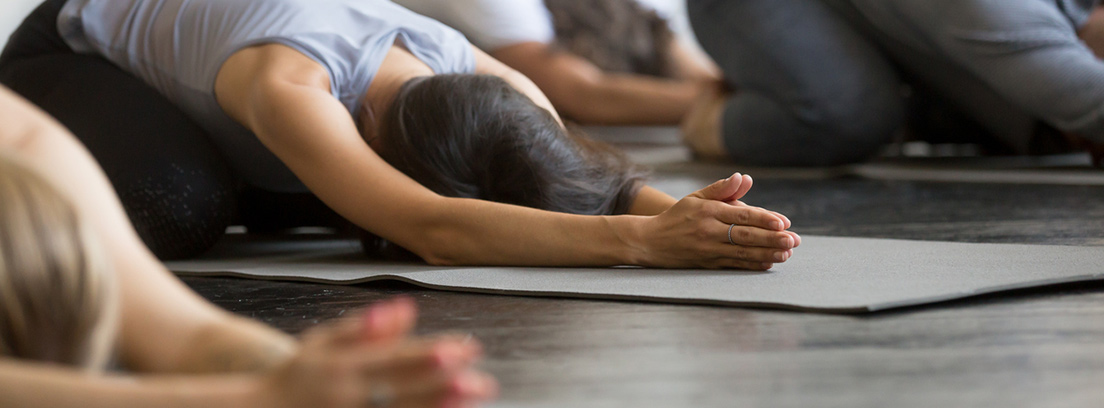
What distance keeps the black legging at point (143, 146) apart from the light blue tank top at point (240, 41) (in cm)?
3

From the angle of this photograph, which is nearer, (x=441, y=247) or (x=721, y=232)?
(x=721, y=232)

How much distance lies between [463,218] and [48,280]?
0.65 m

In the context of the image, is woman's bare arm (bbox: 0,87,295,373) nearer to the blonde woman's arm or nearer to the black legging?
the blonde woman's arm

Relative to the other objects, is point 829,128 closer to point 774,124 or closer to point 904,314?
point 774,124

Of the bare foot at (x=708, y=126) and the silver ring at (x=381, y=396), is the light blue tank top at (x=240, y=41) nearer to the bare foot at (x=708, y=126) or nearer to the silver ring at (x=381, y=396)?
the silver ring at (x=381, y=396)

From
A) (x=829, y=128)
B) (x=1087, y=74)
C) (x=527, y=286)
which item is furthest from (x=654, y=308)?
(x=829, y=128)

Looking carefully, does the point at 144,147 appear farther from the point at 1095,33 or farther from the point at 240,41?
the point at 1095,33

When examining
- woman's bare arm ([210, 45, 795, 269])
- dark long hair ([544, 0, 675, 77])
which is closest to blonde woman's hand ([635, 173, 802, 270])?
woman's bare arm ([210, 45, 795, 269])

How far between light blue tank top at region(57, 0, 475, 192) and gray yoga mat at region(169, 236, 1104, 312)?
223mm

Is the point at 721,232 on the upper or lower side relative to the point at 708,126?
lower

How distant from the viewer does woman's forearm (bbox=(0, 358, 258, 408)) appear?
0.47 meters

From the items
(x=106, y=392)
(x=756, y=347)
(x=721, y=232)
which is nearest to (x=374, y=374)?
(x=106, y=392)

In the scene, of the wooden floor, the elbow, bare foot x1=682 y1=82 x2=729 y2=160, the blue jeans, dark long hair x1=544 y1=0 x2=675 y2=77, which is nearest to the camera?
the wooden floor

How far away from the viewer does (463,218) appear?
3.77 ft
